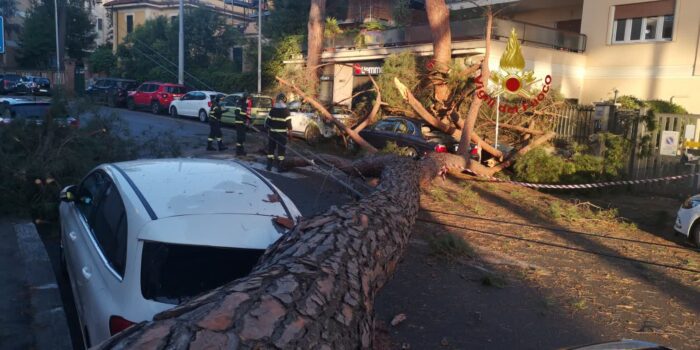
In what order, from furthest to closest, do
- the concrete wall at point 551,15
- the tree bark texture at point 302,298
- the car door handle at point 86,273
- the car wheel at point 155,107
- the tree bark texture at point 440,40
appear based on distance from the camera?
the car wheel at point 155,107 → the concrete wall at point 551,15 → the tree bark texture at point 440,40 → the car door handle at point 86,273 → the tree bark texture at point 302,298

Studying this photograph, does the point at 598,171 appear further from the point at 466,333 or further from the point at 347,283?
the point at 347,283

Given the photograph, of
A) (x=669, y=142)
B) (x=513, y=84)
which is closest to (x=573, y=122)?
(x=513, y=84)

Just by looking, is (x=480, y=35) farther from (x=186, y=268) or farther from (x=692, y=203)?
(x=186, y=268)

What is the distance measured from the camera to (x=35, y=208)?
8.07 m

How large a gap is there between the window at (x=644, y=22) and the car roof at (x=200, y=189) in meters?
18.9

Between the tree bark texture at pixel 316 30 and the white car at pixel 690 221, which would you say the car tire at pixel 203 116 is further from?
the white car at pixel 690 221

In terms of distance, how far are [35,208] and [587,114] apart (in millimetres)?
13351

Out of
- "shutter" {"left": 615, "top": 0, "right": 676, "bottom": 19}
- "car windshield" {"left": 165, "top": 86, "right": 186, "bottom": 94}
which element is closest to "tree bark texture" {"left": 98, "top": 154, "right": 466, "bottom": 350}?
"shutter" {"left": 615, "top": 0, "right": 676, "bottom": 19}

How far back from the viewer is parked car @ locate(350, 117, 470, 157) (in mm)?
14844

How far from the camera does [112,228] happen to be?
397 centimetres

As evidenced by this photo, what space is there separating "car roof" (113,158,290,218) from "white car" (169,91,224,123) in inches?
798

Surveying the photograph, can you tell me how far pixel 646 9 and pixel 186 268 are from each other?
2036 cm

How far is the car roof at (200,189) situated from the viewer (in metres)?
3.80

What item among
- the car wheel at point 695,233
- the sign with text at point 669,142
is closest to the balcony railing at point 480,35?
the sign with text at point 669,142
